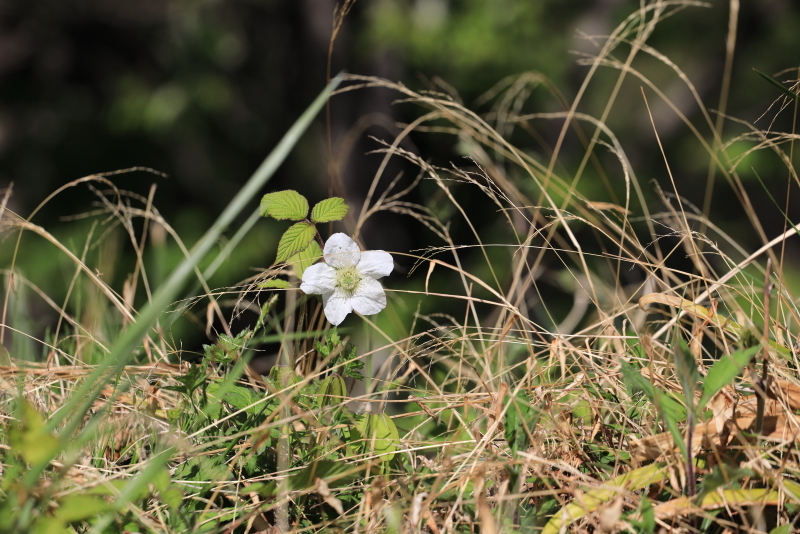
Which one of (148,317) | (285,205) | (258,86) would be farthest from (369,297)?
(258,86)

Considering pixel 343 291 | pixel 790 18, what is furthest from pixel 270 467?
pixel 790 18

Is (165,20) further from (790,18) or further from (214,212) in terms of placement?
(790,18)

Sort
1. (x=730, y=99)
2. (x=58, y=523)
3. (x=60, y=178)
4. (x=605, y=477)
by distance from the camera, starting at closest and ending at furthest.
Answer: (x=58, y=523), (x=605, y=477), (x=60, y=178), (x=730, y=99)

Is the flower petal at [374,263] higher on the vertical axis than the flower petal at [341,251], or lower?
lower

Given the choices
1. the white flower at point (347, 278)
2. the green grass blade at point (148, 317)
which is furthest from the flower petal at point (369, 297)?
the green grass blade at point (148, 317)

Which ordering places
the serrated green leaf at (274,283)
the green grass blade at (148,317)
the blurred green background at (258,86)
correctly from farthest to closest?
the blurred green background at (258,86) < the serrated green leaf at (274,283) < the green grass blade at (148,317)

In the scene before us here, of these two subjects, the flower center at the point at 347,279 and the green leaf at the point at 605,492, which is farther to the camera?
the flower center at the point at 347,279

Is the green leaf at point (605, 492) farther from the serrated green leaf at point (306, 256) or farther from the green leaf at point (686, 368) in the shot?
the serrated green leaf at point (306, 256)

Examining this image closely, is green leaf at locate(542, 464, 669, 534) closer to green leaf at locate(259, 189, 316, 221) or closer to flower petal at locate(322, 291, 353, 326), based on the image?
flower petal at locate(322, 291, 353, 326)
